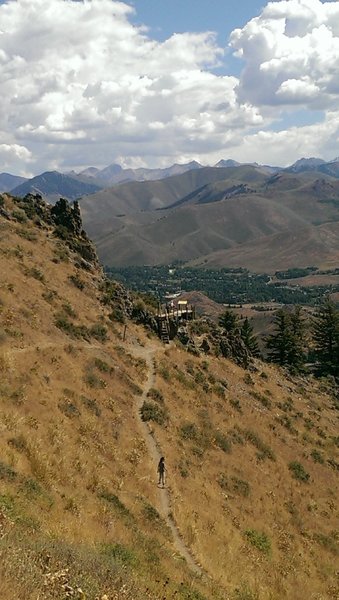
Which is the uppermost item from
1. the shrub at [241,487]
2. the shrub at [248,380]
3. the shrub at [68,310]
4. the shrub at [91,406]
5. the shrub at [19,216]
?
the shrub at [19,216]

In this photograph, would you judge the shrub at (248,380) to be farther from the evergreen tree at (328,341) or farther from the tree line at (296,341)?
the evergreen tree at (328,341)

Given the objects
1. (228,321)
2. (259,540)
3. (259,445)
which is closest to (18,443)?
(259,540)

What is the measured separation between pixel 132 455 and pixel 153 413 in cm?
683

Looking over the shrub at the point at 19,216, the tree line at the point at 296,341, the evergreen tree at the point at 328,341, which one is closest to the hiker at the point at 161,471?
the shrub at the point at 19,216

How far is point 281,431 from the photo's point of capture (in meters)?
45.3

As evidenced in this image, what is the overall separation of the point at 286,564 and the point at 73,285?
32599mm

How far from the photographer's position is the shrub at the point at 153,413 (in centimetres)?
3484

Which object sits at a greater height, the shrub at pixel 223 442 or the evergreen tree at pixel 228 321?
the evergreen tree at pixel 228 321

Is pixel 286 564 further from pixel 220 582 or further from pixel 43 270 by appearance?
pixel 43 270

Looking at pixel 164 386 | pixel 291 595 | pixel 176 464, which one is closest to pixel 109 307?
pixel 164 386

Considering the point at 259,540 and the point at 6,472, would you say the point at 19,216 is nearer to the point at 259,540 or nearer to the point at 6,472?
the point at 259,540

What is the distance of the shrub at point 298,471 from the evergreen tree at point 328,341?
38814 mm

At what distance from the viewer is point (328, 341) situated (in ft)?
254

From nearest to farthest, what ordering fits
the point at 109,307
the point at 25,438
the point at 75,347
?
1. the point at 25,438
2. the point at 75,347
3. the point at 109,307
